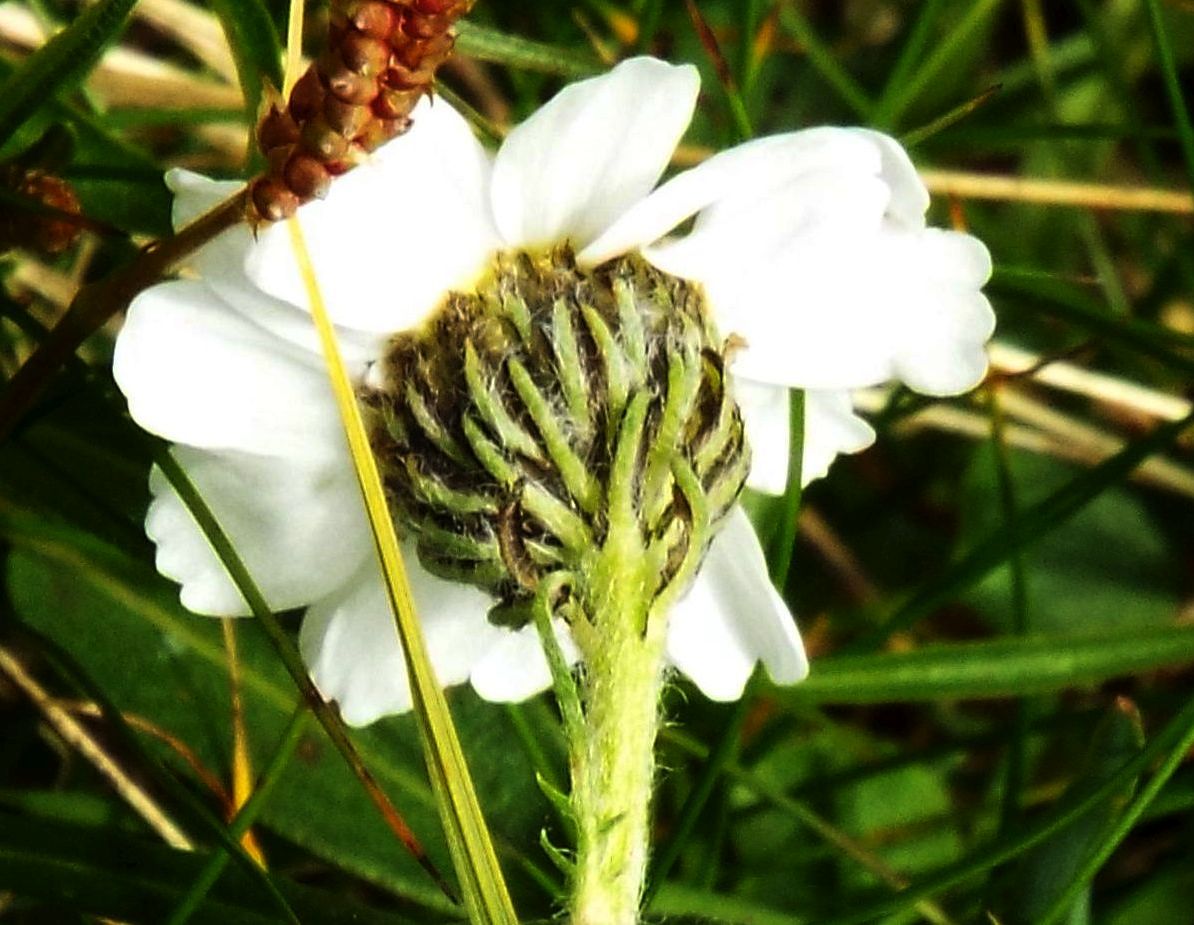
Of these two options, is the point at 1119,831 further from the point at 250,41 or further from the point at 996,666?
the point at 250,41

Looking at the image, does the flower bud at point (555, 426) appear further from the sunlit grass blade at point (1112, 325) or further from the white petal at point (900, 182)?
the sunlit grass blade at point (1112, 325)

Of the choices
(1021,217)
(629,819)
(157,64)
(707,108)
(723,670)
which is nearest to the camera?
(629,819)

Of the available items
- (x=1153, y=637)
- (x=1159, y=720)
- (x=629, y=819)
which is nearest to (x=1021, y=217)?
(x=1159, y=720)

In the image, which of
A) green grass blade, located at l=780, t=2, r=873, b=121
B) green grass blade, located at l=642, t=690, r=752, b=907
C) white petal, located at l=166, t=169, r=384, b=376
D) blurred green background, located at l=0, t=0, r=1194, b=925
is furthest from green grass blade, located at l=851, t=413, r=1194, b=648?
white petal, located at l=166, t=169, r=384, b=376

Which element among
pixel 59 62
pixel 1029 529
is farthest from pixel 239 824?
pixel 1029 529

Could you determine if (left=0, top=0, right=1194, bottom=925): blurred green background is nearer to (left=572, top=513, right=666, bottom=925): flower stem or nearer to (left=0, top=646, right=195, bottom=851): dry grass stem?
(left=0, top=646, right=195, bottom=851): dry grass stem

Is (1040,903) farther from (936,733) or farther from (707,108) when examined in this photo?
(707,108)
